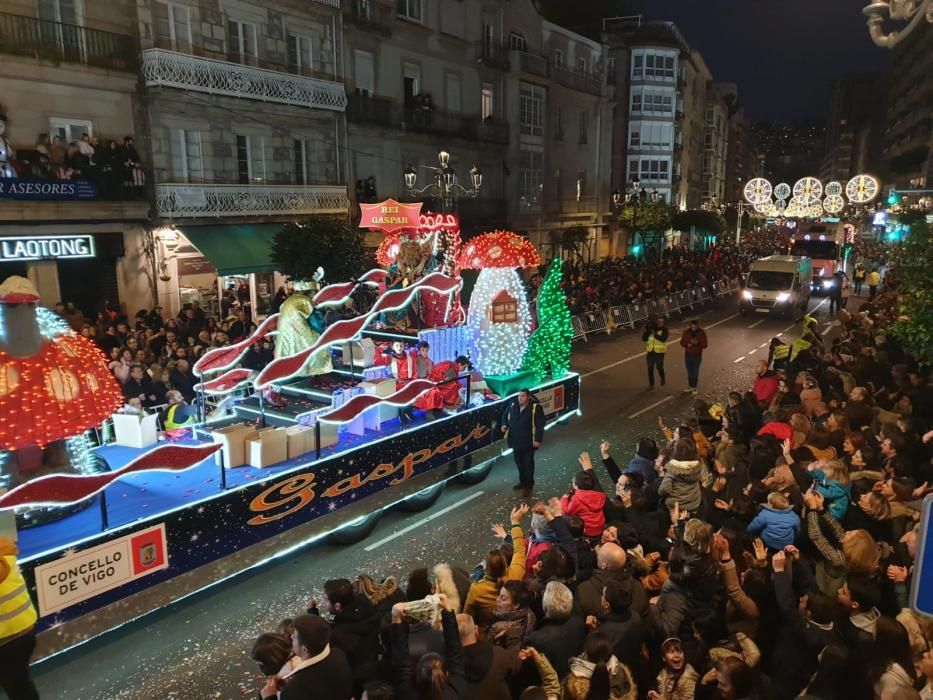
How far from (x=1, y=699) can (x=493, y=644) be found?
4.39 metres

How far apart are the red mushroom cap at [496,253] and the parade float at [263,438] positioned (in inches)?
1.0

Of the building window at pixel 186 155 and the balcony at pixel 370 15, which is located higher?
the balcony at pixel 370 15

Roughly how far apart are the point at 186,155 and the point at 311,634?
62.2 feet

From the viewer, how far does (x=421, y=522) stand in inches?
368

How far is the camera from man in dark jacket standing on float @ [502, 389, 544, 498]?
32.6ft

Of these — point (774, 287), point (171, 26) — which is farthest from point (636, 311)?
point (171, 26)

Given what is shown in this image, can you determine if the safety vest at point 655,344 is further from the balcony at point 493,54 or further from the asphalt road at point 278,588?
the balcony at point 493,54

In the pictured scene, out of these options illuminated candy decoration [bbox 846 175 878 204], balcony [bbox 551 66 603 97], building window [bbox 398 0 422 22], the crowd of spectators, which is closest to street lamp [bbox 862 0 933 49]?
the crowd of spectators

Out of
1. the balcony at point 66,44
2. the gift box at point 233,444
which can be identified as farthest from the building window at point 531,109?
the gift box at point 233,444

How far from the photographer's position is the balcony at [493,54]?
31.8m

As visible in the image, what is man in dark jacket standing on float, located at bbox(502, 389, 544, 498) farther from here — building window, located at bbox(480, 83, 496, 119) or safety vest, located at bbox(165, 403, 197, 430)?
building window, located at bbox(480, 83, 496, 119)

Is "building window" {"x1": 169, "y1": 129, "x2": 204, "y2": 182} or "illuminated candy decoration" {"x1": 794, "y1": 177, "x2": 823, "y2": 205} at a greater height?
"building window" {"x1": 169, "y1": 129, "x2": 204, "y2": 182}

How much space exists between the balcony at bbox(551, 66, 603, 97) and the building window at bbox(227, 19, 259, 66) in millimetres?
19267

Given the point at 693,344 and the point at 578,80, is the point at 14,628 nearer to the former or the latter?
the point at 693,344
